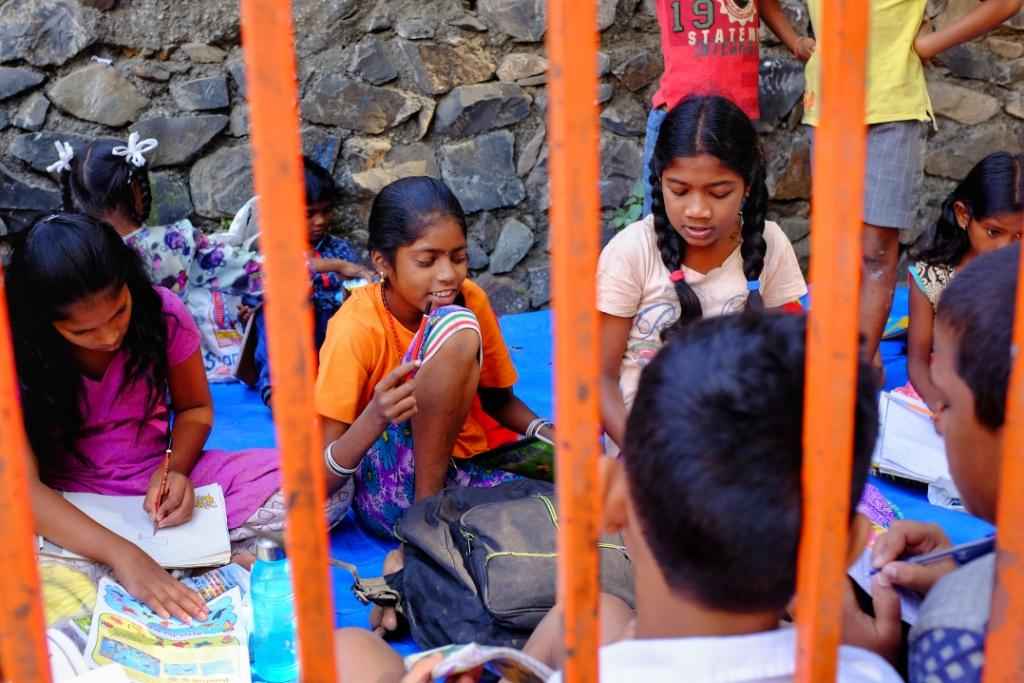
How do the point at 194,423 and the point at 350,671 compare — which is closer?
the point at 350,671

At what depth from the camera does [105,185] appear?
2941 millimetres

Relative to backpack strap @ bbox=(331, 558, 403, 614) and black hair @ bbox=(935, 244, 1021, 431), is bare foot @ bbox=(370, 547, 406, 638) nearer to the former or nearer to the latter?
backpack strap @ bbox=(331, 558, 403, 614)

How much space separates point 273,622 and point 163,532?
1.33 ft

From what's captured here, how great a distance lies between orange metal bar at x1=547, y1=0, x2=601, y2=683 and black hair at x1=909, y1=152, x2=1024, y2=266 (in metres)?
2.22

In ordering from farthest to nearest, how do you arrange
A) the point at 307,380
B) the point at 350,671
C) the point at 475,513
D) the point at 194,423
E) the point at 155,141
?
the point at 155,141, the point at 194,423, the point at 475,513, the point at 350,671, the point at 307,380

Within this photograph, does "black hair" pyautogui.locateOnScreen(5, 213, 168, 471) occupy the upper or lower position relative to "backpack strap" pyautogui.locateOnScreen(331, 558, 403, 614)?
upper

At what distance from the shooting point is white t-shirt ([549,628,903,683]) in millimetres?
871

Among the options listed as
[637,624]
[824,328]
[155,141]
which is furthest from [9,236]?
[824,328]

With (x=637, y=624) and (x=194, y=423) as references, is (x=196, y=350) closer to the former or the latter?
(x=194, y=423)

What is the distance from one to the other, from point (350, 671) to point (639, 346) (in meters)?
1.06

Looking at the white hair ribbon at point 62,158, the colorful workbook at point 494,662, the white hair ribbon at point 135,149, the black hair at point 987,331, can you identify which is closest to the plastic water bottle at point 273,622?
the colorful workbook at point 494,662

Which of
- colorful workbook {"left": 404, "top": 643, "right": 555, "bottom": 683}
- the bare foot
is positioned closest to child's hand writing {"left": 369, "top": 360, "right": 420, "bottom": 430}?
the bare foot

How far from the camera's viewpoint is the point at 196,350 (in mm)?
2201

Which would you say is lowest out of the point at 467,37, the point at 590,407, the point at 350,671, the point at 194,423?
the point at 350,671
